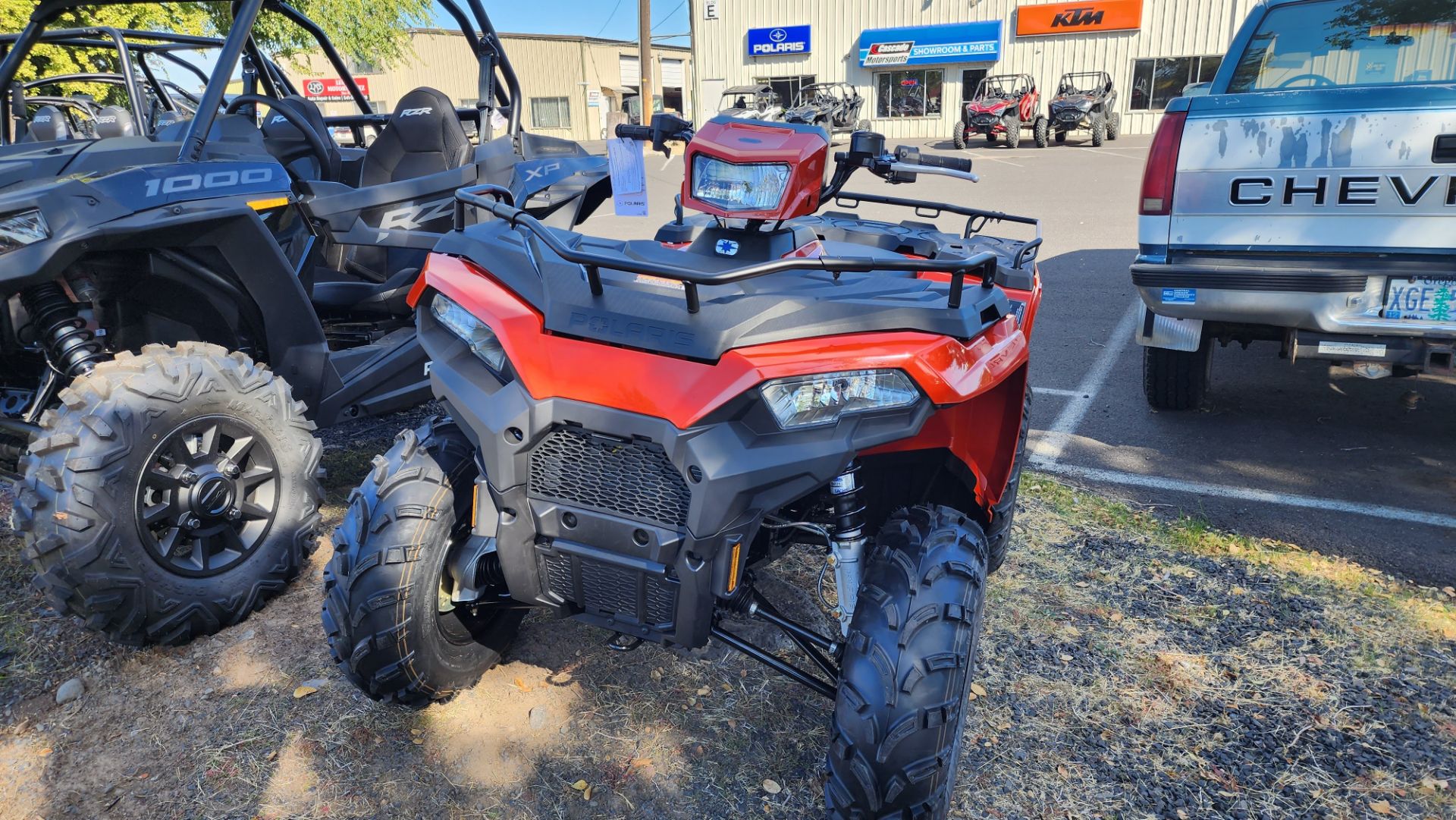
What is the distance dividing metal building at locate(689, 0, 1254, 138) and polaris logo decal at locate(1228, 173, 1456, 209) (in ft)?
87.2

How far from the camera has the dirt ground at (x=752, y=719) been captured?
7.75ft

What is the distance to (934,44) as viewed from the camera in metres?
29.7

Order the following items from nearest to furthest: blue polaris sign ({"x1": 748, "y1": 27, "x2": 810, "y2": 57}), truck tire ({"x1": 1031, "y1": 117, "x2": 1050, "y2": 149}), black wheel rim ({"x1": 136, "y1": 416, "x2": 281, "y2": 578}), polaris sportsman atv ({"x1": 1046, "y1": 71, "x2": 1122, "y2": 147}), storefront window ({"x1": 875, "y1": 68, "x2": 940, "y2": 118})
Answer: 1. black wheel rim ({"x1": 136, "y1": 416, "x2": 281, "y2": 578})
2. polaris sportsman atv ({"x1": 1046, "y1": 71, "x2": 1122, "y2": 147})
3. truck tire ({"x1": 1031, "y1": 117, "x2": 1050, "y2": 149})
4. storefront window ({"x1": 875, "y1": 68, "x2": 940, "y2": 118})
5. blue polaris sign ({"x1": 748, "y1": 27, "x2": 810, "y2": 57})

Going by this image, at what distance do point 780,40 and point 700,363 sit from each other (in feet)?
106

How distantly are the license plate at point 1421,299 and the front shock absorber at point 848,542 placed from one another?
2.78 meters

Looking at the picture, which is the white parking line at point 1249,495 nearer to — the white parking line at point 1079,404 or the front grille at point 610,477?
the white parking line at point 1079,404

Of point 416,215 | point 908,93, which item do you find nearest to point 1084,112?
point 908,93

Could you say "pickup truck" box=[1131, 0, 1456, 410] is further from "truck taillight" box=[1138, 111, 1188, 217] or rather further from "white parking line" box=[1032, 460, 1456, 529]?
"white parking line" box=[1032, 460, 1456, 529]

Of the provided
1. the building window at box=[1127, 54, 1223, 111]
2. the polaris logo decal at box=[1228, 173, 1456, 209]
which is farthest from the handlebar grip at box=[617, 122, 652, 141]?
the building window at box=[1127, 54, 1223, 111]

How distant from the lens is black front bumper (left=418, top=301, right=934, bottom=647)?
188 centimetres

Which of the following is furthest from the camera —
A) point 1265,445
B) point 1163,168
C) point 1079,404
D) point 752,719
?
point 1079,404

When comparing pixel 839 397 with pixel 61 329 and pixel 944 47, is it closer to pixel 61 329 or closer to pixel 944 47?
pixel 61 329

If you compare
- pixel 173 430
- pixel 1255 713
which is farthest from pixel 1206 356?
pixel 173 430

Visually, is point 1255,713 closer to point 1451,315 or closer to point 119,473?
point 1451,315
